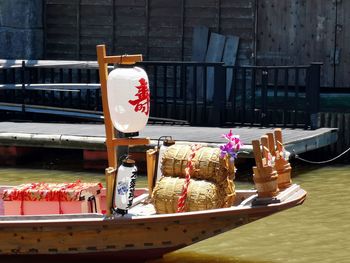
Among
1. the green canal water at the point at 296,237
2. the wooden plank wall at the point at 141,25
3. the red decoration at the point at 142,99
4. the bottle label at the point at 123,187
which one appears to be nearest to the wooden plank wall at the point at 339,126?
the green canal water at the point at 296,237

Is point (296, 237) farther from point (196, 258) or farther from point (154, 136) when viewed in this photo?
point (154, 136)

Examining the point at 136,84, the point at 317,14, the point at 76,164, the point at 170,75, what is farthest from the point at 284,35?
the point at 136,84

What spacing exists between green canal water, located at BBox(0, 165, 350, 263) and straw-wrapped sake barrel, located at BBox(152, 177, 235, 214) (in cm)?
77

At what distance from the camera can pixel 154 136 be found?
17.8m

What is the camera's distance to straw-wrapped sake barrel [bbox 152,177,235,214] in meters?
11.6

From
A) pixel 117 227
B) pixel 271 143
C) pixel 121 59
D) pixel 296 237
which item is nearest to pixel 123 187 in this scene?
pixel 117 227

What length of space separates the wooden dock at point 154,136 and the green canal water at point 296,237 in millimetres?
813

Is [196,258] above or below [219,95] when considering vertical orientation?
below

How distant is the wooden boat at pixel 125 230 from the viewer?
1145cm

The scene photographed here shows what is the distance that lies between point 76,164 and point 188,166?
7.57 m

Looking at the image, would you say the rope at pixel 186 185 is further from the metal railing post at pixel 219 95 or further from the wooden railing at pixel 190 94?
the metal railing post at pixel 219 95

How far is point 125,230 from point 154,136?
245 inches

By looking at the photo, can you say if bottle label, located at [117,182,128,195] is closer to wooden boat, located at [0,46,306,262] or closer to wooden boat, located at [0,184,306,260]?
wooden boat, located at [0,46,306,262]

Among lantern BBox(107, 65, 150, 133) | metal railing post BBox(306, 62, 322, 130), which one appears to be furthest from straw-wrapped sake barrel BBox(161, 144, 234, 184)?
metal railing post BBox(306, 62, 322, 130)
